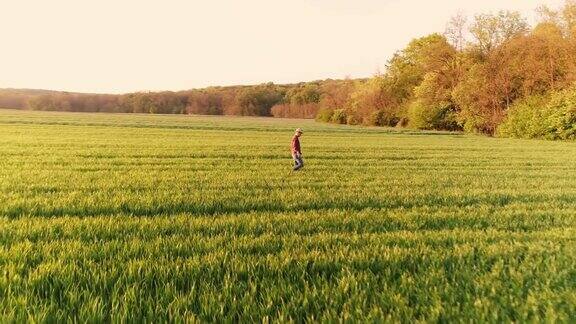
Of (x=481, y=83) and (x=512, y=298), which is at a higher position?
(x=481, y=83)

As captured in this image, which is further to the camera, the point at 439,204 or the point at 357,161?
the point at 357,161

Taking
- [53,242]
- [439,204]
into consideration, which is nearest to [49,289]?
[53,242]

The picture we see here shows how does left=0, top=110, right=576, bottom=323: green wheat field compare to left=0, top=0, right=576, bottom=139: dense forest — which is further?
left=0, top=0, right=576, bottom=139: dense forest

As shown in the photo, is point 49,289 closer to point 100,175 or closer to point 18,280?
point 18,280

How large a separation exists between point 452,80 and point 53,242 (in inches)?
2871

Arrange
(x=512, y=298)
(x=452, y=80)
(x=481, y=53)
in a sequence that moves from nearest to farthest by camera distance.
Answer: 1. (x=512, y=298)
2. (x=481, y=53)
3. (x=452, y=80)

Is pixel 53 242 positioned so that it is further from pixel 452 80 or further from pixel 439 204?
pixel 452 80

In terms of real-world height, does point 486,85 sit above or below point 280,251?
above

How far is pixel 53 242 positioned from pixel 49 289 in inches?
76.5

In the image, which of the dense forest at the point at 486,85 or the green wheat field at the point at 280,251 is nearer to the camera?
the green wheat field at the point at 280,251

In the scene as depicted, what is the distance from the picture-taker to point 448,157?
88.3 ft

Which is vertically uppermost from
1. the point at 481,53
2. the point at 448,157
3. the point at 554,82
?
the point at 481,53

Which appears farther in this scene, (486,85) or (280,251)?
(486,85)

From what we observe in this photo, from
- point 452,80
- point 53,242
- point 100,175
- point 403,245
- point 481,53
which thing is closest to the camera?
point 53,242
